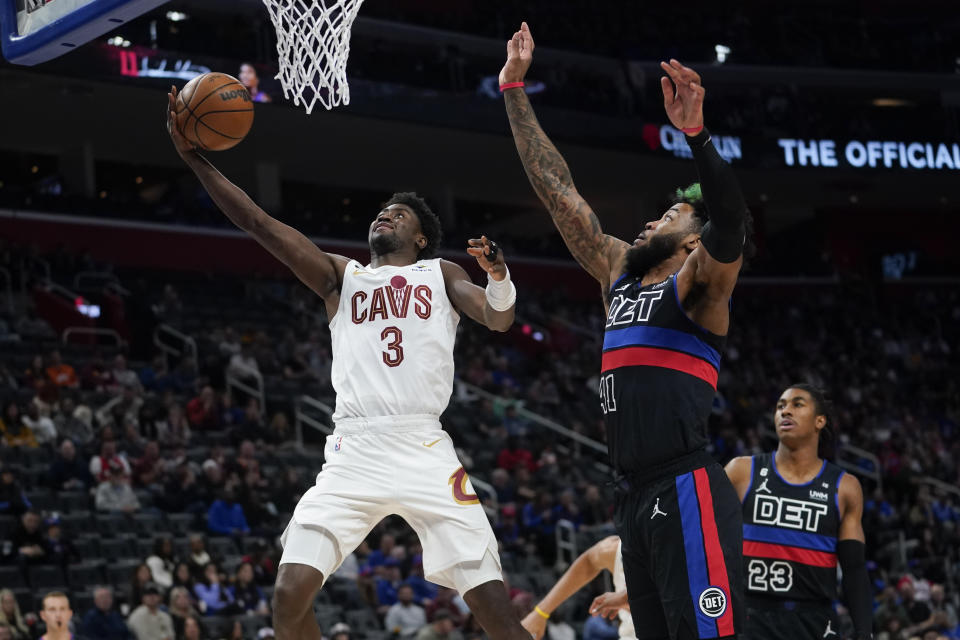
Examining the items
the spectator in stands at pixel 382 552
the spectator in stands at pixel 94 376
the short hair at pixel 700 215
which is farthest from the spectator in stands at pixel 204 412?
the short hair at pixel 700 215

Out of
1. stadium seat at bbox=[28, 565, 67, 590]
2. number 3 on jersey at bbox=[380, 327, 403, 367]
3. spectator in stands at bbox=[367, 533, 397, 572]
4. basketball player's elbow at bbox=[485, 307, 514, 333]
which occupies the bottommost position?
spectator in stands at bbox=[367, 533, 397, 572]

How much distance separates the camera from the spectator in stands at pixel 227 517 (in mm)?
13406

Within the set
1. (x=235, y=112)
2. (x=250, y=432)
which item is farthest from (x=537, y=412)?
(x=235, y=112)

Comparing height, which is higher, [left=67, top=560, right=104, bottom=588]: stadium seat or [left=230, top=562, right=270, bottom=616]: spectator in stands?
[left=67, top=560, right=104, bottom=588]: stadium seat

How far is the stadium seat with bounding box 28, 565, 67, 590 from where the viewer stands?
11.6 metres

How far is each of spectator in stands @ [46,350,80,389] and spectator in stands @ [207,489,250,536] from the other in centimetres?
300

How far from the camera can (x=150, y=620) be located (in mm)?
10914

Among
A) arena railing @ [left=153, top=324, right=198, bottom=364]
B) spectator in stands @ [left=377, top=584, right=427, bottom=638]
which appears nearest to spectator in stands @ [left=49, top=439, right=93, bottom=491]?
spectator in stands @ [left=377, top=584, right=427, bottom=638]

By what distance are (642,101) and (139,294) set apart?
11174 mm

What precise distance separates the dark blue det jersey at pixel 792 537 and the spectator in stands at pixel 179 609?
21.3ft

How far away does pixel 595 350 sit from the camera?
23984 mm

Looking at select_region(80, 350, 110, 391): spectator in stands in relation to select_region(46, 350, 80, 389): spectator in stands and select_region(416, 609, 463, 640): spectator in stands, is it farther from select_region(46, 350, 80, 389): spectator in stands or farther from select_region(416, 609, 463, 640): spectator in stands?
select_region(416, 609, 463, 640): spectator in stands

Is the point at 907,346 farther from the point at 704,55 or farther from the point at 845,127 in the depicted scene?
the point at 704,55

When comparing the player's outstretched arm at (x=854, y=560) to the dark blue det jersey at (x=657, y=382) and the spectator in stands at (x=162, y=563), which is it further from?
the spectator in stands at (x=162, y=563)
